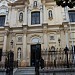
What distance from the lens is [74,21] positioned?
2472 cm

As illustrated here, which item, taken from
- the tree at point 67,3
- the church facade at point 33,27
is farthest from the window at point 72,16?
the tree at point 67,3

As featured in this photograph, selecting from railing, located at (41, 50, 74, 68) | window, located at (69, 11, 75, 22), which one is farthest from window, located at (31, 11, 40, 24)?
railing, located at (41, 50, 74, 68)

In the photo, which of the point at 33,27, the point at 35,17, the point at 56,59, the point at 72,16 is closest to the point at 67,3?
the point at 56,59

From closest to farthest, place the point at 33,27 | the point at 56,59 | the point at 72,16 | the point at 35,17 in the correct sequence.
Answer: the point at 56,59 < the point at 33,27 < the point at 72,16 < the point at 35,17

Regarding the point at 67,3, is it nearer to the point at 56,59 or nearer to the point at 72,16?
the point at 56,59

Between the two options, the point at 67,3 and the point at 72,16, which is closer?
the point at 67,3

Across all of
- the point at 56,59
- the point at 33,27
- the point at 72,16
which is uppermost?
the point at 72,16

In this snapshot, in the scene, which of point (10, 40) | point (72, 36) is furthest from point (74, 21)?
point (10, 40)

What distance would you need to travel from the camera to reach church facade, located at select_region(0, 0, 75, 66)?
2370 centimetres

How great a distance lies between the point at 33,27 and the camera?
976 inches

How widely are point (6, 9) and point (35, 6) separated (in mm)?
4240

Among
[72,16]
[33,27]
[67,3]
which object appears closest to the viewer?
[67,3]

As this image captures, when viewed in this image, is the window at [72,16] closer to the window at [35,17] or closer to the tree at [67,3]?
the window at [35,17]

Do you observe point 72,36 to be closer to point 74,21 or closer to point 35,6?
point 74,21
